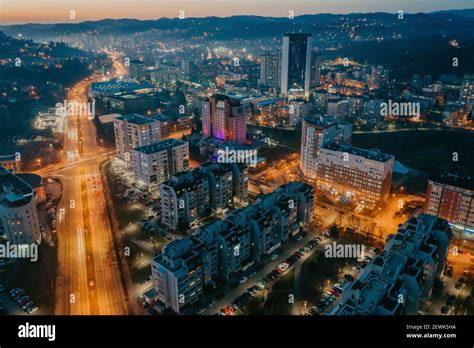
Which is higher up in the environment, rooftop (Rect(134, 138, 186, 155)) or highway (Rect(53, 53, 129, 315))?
rooftop (Rect(134, 138, 186, 155))

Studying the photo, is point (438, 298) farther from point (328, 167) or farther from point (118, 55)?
point (118, 55)

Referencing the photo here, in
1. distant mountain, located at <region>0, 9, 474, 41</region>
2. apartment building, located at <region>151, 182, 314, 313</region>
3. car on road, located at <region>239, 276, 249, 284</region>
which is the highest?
distant mountain, located at <region>0, 9, 474, 41</region>

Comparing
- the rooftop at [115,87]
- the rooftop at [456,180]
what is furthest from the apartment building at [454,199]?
the rooftop at [115,87]

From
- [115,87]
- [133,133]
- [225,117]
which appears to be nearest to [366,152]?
[225,117]

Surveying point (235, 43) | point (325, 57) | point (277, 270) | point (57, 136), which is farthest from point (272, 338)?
point (235, 43)

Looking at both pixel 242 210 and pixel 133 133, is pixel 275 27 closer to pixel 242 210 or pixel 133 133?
pixel 133 133

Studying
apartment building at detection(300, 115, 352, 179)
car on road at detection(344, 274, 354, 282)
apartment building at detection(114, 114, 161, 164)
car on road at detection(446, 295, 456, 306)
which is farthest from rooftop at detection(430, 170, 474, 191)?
apartment building at detection(114, 114, 161, 164)

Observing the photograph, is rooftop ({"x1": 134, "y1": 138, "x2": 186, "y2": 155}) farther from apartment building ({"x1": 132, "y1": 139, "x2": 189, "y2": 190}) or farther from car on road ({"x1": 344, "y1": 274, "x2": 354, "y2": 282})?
car on road ({"x1": 344, "y1": 274, "x2": 354, "y2": 282})

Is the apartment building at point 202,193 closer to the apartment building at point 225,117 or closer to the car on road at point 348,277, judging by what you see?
the car on road at point 348,277

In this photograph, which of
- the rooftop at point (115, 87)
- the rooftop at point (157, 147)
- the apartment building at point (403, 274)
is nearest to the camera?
the apartment building at point (403, 274)
